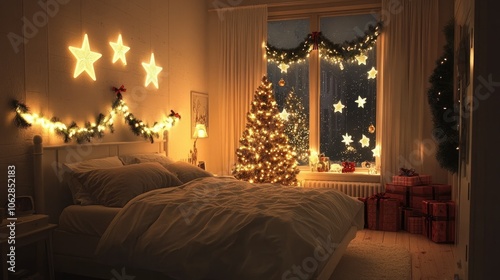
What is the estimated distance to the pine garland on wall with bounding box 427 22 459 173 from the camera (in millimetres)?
4367

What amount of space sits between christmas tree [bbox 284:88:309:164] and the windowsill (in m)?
0.35

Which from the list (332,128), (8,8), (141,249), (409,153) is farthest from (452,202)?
(8,8)

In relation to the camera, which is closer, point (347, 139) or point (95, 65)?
point (95, 65)

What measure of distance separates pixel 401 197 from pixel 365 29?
8.23 ft

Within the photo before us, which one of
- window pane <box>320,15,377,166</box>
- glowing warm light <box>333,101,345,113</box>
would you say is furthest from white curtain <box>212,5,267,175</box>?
glowing warm light <box>333,101,345,113</box>

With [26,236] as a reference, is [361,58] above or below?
above

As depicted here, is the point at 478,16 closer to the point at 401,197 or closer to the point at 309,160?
the point at 401,197

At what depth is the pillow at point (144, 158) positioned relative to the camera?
4475mm

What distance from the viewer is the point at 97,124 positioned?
4.24 metres

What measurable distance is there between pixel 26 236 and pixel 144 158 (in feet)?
5.90

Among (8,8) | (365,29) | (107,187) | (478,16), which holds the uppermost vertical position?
(365,29)

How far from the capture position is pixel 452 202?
4840 mm

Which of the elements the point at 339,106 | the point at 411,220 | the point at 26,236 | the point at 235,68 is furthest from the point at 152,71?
the point at 411,220

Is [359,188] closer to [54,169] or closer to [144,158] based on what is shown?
[144,158]
